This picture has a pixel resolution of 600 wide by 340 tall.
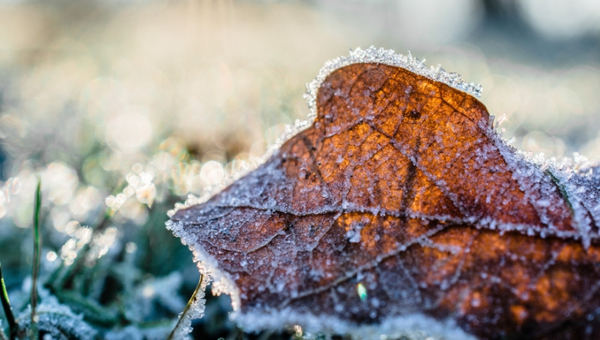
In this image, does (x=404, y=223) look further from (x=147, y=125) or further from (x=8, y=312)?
(x=147, y=125)

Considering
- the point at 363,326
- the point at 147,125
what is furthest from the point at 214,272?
the point at 147,125

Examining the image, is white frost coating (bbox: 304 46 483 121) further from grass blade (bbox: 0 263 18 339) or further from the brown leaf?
grass blade (bbox: 0 263 18 339)

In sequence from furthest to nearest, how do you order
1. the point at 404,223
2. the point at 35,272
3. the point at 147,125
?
the point at 147,125, the point at 35,272, the point at 404,223

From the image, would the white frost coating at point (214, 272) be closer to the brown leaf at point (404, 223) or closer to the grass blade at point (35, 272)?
the brown leaf at point (404, 223)


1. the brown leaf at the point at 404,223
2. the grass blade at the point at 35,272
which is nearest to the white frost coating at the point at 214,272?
the brown leaf at the point at 404,223

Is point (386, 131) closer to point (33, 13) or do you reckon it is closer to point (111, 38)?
point (111, 38)

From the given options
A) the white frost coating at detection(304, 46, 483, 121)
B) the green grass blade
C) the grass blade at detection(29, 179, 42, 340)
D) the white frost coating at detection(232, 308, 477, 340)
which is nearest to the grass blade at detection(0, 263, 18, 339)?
the grass blade at detection(29, 179, 42, 340)
